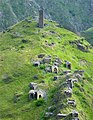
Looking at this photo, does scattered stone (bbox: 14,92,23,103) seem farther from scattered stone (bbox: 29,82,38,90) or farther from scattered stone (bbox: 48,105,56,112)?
scattered stone (bbox: 48,105,56,112)

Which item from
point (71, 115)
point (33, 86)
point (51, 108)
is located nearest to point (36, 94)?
point (33, 86)

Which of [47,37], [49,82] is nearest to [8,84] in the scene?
[49,82]

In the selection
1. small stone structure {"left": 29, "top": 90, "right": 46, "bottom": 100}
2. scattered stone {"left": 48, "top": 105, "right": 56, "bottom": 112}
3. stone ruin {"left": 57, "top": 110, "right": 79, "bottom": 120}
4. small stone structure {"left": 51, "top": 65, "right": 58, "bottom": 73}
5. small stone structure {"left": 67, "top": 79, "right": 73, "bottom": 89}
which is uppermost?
small stone structure {"left": 51, "top": 65, "right": 58, "bottom": 73}

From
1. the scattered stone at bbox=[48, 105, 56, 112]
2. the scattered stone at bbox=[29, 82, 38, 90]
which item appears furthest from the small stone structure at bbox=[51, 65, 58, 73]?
the scattered stone at bbox=[48, 105, 56, 112]

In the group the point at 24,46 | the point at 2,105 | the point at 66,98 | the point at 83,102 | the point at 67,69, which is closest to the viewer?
the point at 66,98

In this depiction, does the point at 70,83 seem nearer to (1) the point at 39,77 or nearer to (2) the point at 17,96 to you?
(2) the point at 17,96

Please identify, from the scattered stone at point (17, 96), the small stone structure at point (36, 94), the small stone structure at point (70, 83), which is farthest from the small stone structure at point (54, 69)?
the small stone structure at point (70, 83)

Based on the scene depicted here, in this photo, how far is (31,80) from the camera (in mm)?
137875

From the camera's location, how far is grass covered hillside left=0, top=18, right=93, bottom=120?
364 feet

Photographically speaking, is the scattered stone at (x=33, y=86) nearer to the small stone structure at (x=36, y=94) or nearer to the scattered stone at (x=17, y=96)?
the small stone structure at (x=36, y=94)

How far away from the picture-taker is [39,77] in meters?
139

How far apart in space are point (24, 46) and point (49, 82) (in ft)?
151

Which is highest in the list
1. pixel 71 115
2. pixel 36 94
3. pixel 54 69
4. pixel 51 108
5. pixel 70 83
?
pixel 54 69

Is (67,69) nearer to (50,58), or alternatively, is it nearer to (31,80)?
(50,58)
